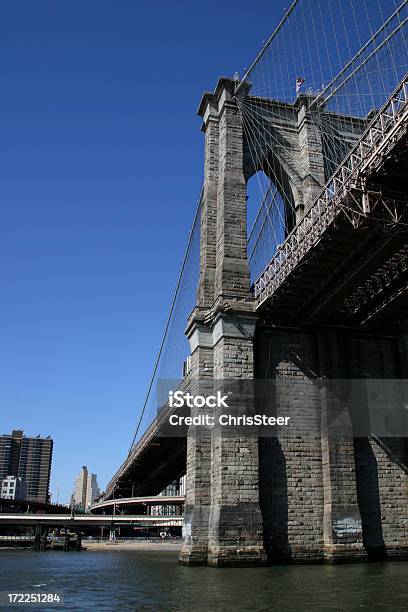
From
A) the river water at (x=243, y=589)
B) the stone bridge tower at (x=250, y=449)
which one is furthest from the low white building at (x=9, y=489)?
the river water at (x=243, y=589)

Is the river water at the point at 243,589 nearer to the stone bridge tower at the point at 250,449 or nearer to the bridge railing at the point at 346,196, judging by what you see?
the stone bridge tower at the point at 250,449

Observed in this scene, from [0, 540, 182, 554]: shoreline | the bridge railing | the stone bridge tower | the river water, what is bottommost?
[0, 540, 182, 554]: shoreline

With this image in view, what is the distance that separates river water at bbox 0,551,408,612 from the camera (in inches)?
464

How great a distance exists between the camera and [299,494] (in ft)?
76.1

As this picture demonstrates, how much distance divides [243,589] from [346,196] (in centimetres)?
1175

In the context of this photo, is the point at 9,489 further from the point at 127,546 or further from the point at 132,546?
the point at 132,546

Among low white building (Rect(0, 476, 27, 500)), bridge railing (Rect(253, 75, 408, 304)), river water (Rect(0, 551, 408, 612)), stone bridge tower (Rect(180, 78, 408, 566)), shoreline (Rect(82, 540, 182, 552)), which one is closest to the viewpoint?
river water (Rect(0, 551, 408, 612))

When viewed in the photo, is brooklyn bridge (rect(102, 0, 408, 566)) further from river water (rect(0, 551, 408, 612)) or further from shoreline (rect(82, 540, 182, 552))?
shoreline (rect(82, 540, 182, 552))

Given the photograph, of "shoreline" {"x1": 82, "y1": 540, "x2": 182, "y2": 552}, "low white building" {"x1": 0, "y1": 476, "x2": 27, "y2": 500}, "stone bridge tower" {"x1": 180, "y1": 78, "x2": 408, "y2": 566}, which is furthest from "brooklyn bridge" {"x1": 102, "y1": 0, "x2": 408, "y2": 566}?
"low white building" {"x1": 0, "y1": 476, "x2": 27, "y2": 500}

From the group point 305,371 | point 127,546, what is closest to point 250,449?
point 305,371

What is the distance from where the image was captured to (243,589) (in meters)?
14.3

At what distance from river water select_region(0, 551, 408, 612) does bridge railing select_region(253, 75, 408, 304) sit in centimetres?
1053

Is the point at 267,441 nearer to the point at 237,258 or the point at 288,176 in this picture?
the point at 237,258

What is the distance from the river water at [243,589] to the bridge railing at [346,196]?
1053cm
